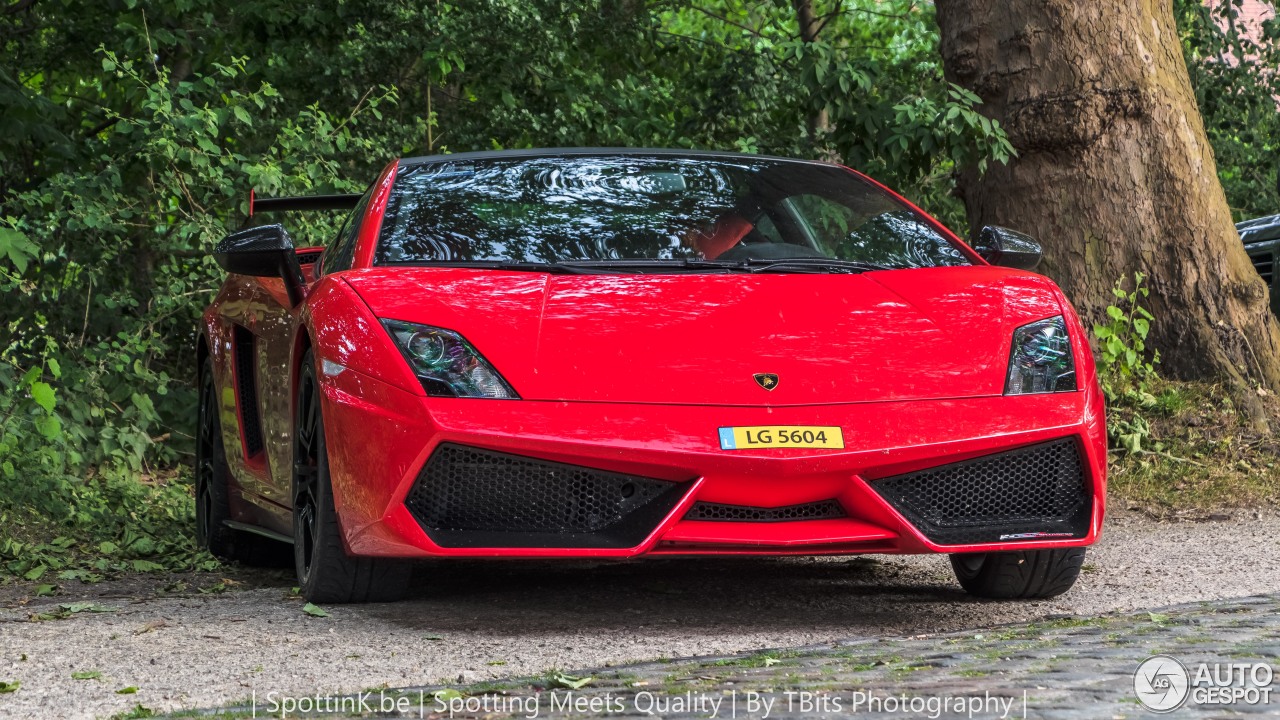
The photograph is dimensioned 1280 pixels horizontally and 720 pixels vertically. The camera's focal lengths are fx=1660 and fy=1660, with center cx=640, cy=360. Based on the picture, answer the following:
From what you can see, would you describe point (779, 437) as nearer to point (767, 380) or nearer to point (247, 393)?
point (767, 380)

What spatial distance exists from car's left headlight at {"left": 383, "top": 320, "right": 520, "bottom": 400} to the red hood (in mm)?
31

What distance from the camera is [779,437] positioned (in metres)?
3.99

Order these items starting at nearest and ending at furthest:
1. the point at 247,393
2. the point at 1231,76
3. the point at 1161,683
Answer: the point at 1161,683
the point at 247,393
the point at 1231,76

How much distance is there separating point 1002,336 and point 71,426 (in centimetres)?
552

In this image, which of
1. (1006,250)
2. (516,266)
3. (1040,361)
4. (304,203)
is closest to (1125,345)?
(1006,250)

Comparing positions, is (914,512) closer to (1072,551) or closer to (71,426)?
(1072,551)

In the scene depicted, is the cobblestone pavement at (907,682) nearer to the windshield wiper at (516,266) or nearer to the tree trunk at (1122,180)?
the windshield wiper at (516,266)

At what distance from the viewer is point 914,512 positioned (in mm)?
4168

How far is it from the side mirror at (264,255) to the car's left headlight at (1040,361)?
214cm

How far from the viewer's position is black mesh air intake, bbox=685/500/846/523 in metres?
4.07

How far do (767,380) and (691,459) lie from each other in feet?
0.97

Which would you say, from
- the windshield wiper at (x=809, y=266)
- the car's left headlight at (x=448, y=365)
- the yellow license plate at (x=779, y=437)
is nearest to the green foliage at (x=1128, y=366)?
the windshield wiper at (x=809, y=266)

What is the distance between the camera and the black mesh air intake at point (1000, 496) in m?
4.17

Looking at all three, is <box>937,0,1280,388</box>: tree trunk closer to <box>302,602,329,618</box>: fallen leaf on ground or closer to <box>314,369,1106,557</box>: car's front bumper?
→ <box>314,369,1106,557</box>: car's front bumper
